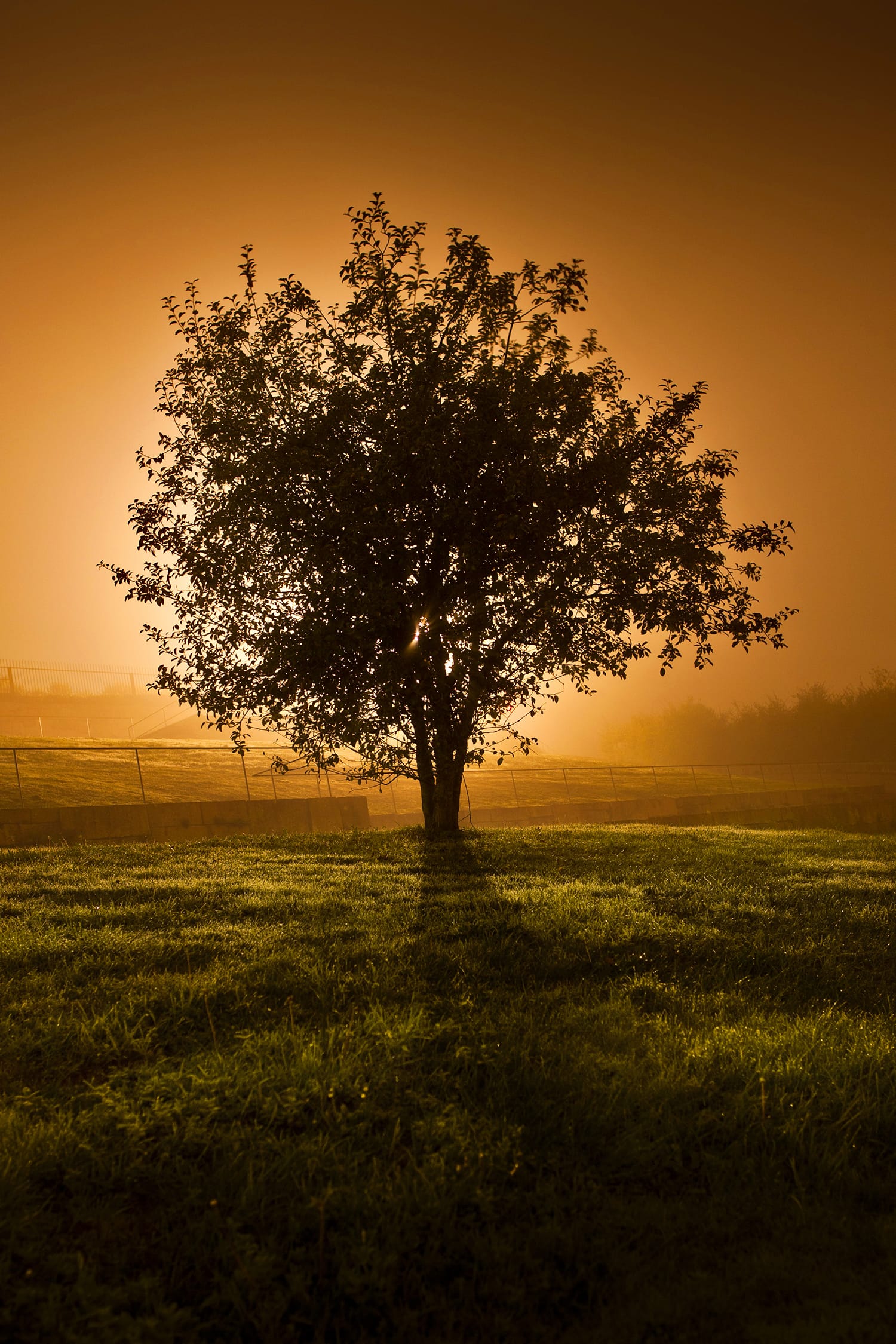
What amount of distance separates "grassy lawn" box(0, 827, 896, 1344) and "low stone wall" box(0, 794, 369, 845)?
474 inches

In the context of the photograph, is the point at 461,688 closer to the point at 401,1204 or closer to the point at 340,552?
the point at 340,552

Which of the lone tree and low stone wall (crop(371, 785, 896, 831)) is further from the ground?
the lone tree

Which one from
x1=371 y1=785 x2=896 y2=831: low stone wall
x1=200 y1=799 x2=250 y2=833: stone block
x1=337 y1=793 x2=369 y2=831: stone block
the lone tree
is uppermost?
the lone tree

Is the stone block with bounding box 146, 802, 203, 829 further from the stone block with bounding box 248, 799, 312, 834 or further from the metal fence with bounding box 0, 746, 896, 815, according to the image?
the metal fence with bounding box 0, 746, 896, 815

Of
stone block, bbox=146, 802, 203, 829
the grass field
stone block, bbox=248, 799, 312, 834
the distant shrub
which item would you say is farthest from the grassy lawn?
the distant shrub

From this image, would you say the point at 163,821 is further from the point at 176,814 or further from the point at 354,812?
the point at 354,812

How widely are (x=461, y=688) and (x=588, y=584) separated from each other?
2953 millimetres

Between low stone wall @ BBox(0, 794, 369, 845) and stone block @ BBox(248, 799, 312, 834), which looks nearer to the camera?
low stone wall @ BBox(0, 794, 369, 845)

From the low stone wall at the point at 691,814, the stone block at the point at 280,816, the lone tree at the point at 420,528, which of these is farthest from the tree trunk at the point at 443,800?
the low stone wall at the point at 691,814

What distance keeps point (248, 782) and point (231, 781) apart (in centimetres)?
233

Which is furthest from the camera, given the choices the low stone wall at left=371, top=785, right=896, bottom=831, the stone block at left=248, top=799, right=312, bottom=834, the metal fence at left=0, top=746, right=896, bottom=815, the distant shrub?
the distant shrub

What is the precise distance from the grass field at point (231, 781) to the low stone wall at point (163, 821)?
1586mm

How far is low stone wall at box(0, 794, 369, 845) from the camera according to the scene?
18.5 metres

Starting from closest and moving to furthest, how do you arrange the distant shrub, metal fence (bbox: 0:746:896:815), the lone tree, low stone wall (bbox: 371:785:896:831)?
the lone tree → metal fence (bbox: 0:746:896:815) → low stone wall (bbox: 371:785:896:831) → the distant shrub
